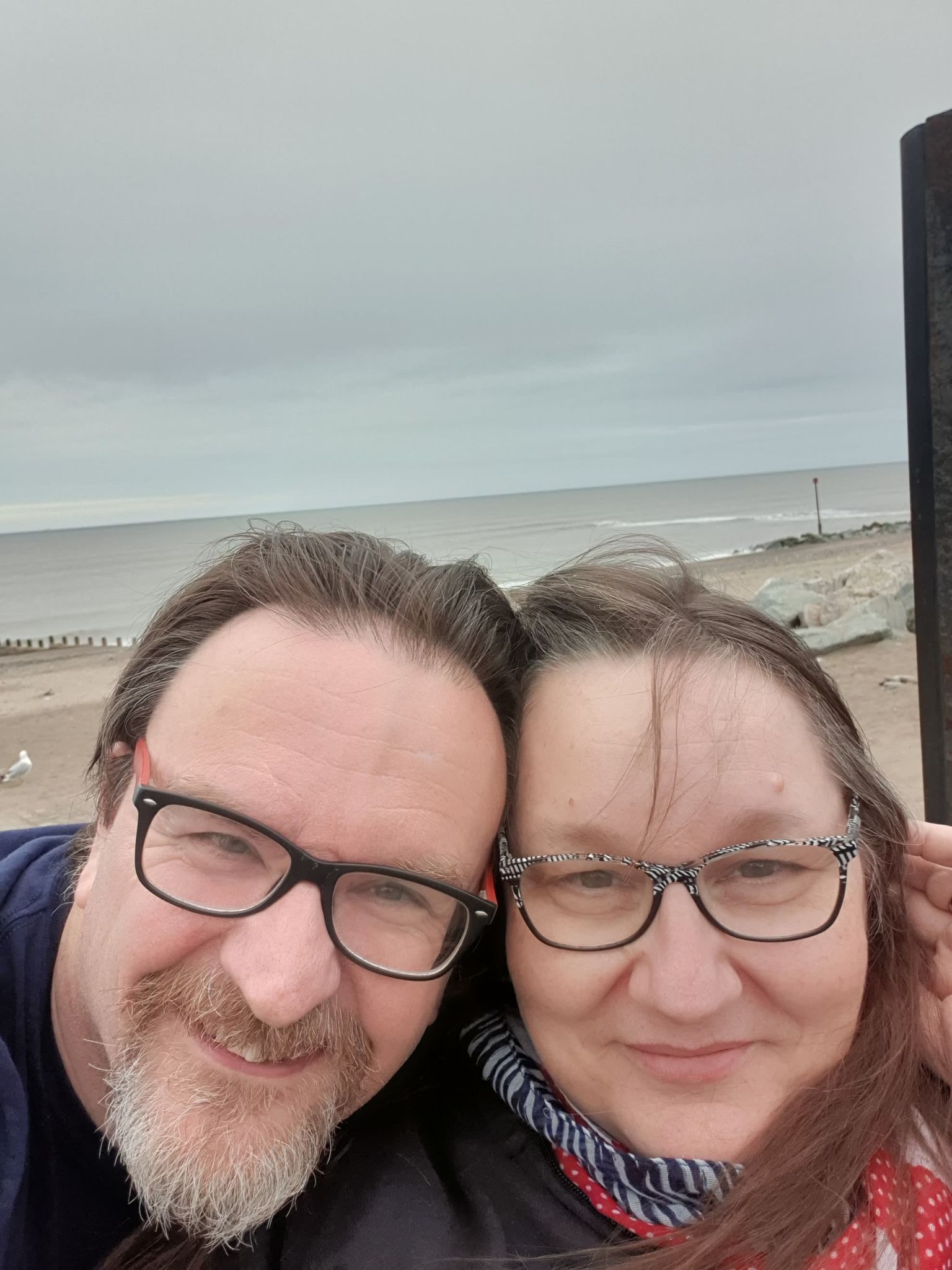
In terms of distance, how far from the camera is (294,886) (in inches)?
58.8

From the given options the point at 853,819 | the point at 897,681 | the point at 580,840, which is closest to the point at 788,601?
the point at 897,681

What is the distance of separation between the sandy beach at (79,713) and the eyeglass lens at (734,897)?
988 mm

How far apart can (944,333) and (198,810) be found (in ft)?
7.76

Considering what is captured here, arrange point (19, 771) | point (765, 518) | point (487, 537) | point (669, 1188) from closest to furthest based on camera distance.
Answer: point (669, 1188) < point (19, 771) < point (487, 537) < point (765, 518)

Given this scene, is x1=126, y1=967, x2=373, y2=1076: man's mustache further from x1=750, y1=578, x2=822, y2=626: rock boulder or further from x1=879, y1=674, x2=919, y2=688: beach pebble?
x1=750, y1=578, x2=822, y2=626: rock boulder

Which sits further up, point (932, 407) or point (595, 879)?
point (932, 407)

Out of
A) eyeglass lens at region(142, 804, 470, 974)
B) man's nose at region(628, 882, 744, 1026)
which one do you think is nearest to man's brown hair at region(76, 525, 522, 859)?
eyeglass lens at region(142, 804, 470, 974)

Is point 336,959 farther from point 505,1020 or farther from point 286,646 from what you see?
point 286,646

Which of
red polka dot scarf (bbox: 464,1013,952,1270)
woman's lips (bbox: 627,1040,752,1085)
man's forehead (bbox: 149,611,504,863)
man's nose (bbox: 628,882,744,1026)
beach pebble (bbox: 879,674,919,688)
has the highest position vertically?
man's forehead (bbox: 149,611,504,863)

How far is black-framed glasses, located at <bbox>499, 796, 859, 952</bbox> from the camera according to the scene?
1465 millimetres

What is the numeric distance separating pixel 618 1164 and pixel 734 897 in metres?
0.53

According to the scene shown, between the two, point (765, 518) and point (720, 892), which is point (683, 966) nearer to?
point (720, 892)

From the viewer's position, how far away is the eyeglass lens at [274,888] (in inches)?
59.7

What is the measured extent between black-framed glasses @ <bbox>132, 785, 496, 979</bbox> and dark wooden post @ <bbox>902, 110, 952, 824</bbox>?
1.68 meters
